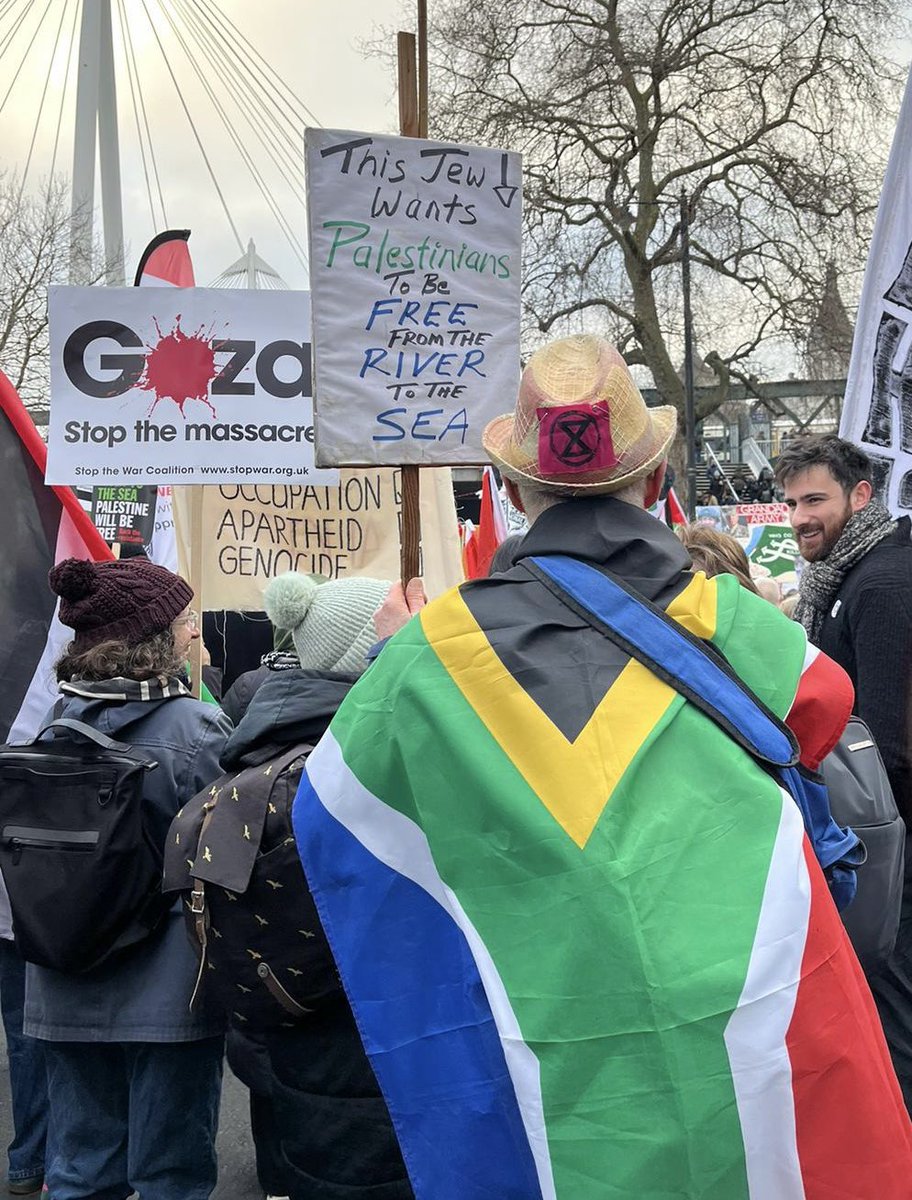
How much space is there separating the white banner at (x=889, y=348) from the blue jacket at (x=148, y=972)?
1733mm

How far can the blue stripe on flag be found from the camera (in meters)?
1.55

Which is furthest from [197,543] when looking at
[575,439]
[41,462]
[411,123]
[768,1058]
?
[768,1058]

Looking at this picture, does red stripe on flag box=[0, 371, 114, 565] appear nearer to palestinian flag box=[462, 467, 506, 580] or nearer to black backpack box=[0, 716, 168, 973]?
black backpack box=[0, 716, 168, 973]

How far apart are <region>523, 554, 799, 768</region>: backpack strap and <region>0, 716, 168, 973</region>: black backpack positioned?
53.6 inches

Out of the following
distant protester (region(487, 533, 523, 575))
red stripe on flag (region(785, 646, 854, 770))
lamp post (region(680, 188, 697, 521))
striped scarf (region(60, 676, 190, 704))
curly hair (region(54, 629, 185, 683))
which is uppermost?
lamp post (region(680, 188, 697, 521))

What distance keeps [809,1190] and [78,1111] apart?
6.19ft

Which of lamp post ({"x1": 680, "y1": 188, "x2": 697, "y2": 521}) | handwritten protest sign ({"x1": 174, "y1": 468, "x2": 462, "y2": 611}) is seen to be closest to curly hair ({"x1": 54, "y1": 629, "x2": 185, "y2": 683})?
handwritten protest sign ({"x1": 174, "y1": 468, "x2": 462, "y2": 611})

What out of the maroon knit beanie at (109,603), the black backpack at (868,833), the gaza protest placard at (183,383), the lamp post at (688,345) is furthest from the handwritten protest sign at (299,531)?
the lamp post at (688,345)

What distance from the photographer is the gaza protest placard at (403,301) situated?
3502 millimetres

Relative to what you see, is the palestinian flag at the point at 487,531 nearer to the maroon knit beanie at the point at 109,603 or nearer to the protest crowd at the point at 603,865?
the maroon knit beanie at the point at 109,603

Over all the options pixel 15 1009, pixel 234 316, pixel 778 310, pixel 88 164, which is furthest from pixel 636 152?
pixel 15 1009

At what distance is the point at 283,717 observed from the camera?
2369mm

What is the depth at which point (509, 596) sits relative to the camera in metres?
1.67

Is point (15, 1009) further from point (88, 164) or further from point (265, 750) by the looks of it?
A: point (88, 164)
